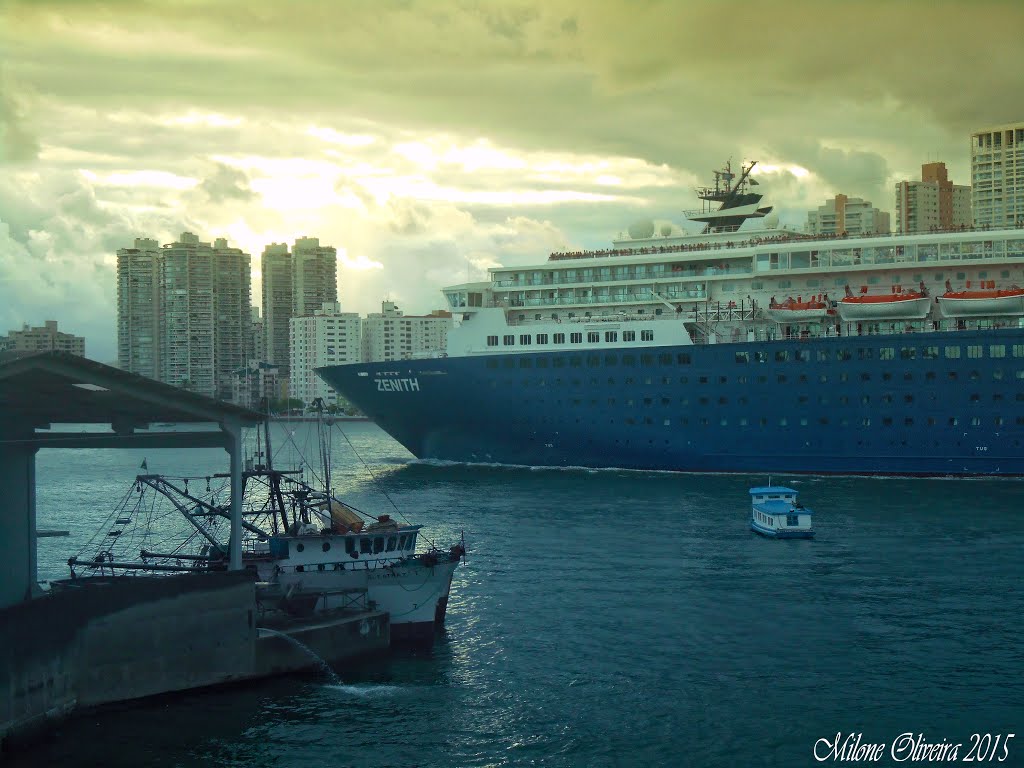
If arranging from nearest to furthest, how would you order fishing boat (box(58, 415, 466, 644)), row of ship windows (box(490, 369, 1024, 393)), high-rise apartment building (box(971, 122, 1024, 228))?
fishing boat (box(58, 415, 466, 644)) → row of ship windows (box(490, 369, 1024, 393)) → high-rise apartment building (box(971, 122, 1024, 228))

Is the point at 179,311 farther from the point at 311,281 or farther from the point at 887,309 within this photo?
the point at 887,309

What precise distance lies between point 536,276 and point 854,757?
3506 centimetres

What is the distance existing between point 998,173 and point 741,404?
342ft

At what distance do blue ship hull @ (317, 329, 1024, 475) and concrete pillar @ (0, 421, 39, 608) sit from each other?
87.1ft

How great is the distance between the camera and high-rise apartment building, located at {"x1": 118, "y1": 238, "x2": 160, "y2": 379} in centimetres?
13962

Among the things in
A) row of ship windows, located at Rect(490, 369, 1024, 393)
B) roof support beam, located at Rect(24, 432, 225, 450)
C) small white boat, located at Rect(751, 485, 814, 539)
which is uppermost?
row of ship windows, located at Rect(490, 369, 1024, 393)

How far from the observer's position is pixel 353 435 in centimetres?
11519

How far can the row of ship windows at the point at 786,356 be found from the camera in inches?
1548

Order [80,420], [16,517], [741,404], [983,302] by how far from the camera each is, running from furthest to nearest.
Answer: [741,404] < [983,302] < [80,420] < [16,517]

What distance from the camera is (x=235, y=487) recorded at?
17.8m

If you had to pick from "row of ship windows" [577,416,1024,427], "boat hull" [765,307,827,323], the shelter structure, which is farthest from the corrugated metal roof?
"boat hull" [765,307,827,323]

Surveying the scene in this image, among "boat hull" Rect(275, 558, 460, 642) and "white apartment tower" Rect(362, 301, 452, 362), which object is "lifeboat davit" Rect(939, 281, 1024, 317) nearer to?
"boat hull" Rect(275, 558, 460, 642)

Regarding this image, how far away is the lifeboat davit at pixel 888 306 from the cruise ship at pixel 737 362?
57 mm

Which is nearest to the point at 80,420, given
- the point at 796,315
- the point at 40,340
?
the point at 796,315
